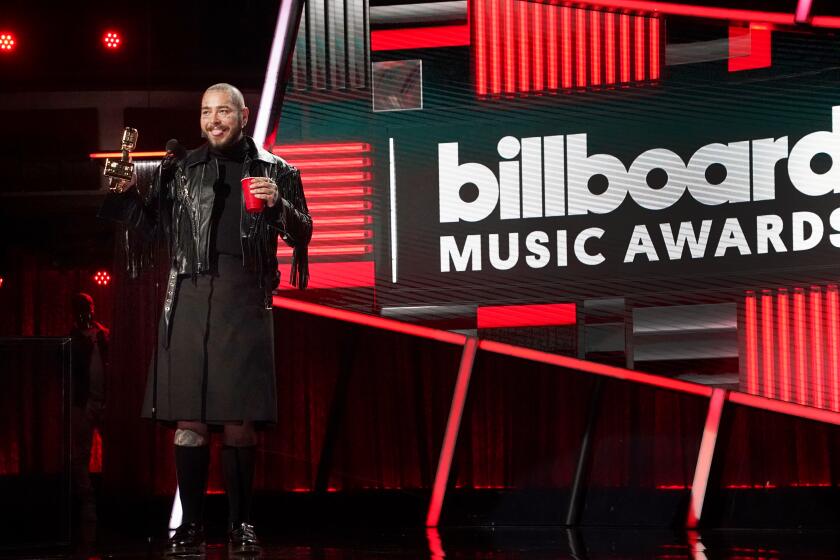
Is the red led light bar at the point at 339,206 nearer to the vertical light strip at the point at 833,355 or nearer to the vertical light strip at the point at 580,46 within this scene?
the vertical light strip at the point at 580,46

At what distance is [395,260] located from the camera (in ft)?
14.2

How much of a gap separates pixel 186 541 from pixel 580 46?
93.1 inches

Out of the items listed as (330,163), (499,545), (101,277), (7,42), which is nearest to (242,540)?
(499,545)

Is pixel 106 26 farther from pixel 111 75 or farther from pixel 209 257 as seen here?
pixel 209 257

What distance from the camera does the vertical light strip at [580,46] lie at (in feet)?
14.0

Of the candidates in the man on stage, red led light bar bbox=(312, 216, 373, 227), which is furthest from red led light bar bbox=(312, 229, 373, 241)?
the man on stage

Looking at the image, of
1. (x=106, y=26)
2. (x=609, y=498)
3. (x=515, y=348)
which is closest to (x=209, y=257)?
(x=515, y=348)

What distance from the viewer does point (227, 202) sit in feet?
11.0

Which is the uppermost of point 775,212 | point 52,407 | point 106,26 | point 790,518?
point 106,26

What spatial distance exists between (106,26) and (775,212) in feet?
11.6

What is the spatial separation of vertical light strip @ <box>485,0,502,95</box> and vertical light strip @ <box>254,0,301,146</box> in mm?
819

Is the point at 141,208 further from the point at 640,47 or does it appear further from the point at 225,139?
the point at 640,47

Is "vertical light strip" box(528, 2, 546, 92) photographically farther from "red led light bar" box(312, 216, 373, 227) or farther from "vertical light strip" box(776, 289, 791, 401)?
"vertical light strip" box(776, 289, 791, 401)

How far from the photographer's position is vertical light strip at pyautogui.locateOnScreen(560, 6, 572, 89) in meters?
4.27
